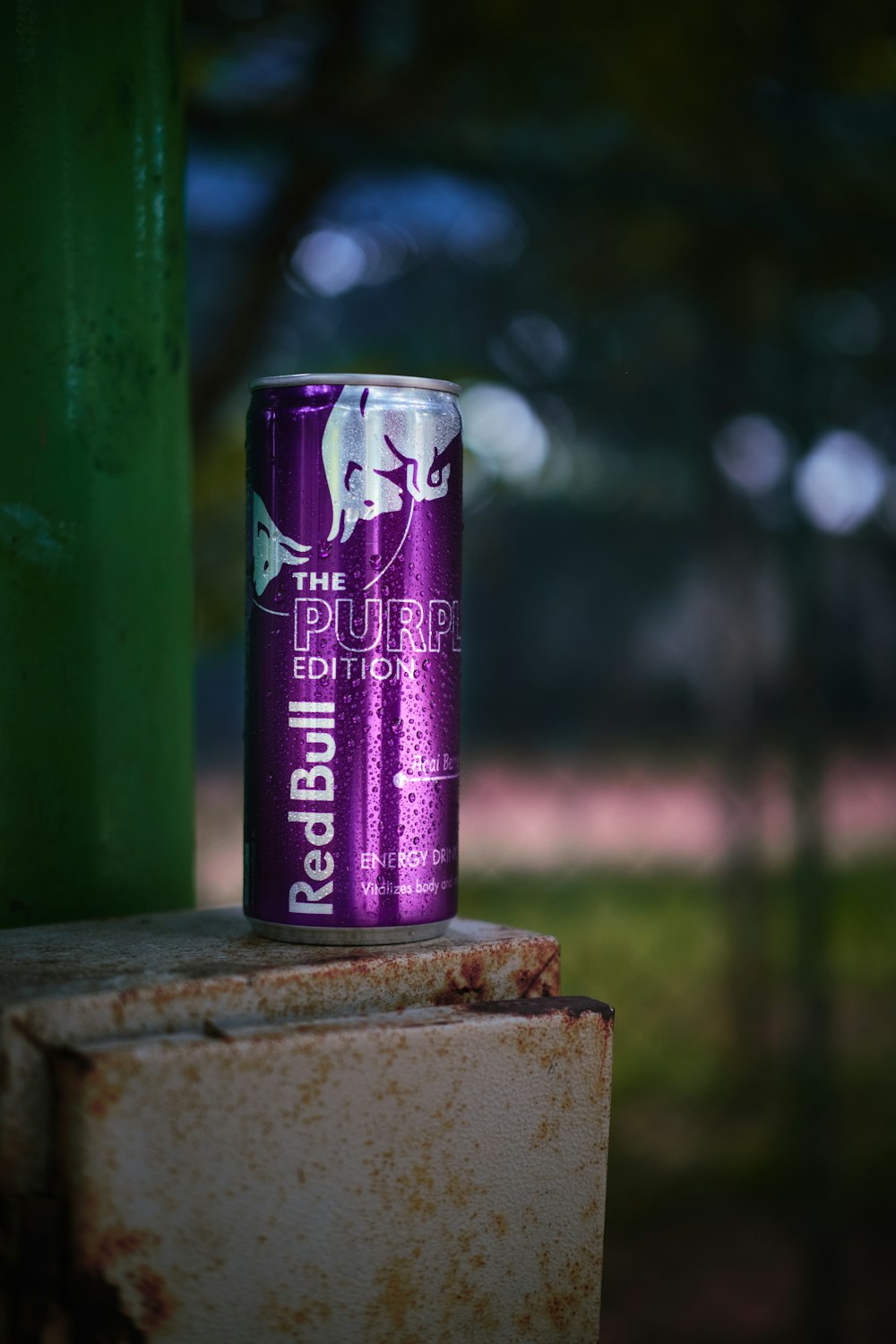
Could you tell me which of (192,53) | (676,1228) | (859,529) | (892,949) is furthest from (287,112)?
(892,949)

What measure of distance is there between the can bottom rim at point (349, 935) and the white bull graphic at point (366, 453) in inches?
10.1

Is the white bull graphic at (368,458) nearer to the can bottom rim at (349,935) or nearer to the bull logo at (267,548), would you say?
the bull logo at (267,548)

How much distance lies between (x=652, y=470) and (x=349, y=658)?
2391 millimetres

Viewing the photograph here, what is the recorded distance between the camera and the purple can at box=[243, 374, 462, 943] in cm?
83

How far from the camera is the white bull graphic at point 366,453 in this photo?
0.83m

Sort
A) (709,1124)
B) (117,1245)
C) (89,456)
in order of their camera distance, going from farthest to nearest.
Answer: (709,1124) < (89,456) < (117,1245)

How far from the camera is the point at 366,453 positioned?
2.72 ft

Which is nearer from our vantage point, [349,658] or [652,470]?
[349,658]

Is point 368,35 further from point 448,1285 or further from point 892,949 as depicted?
point 892,949

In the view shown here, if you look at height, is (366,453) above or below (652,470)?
below

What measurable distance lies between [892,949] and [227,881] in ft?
7.65

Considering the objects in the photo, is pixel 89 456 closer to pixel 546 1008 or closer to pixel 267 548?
pixel 267 548

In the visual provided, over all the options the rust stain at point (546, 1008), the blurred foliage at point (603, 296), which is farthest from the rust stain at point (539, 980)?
the blurred foliage at point (603, 296)

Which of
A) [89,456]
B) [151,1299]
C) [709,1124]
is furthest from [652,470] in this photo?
[151,1299]
